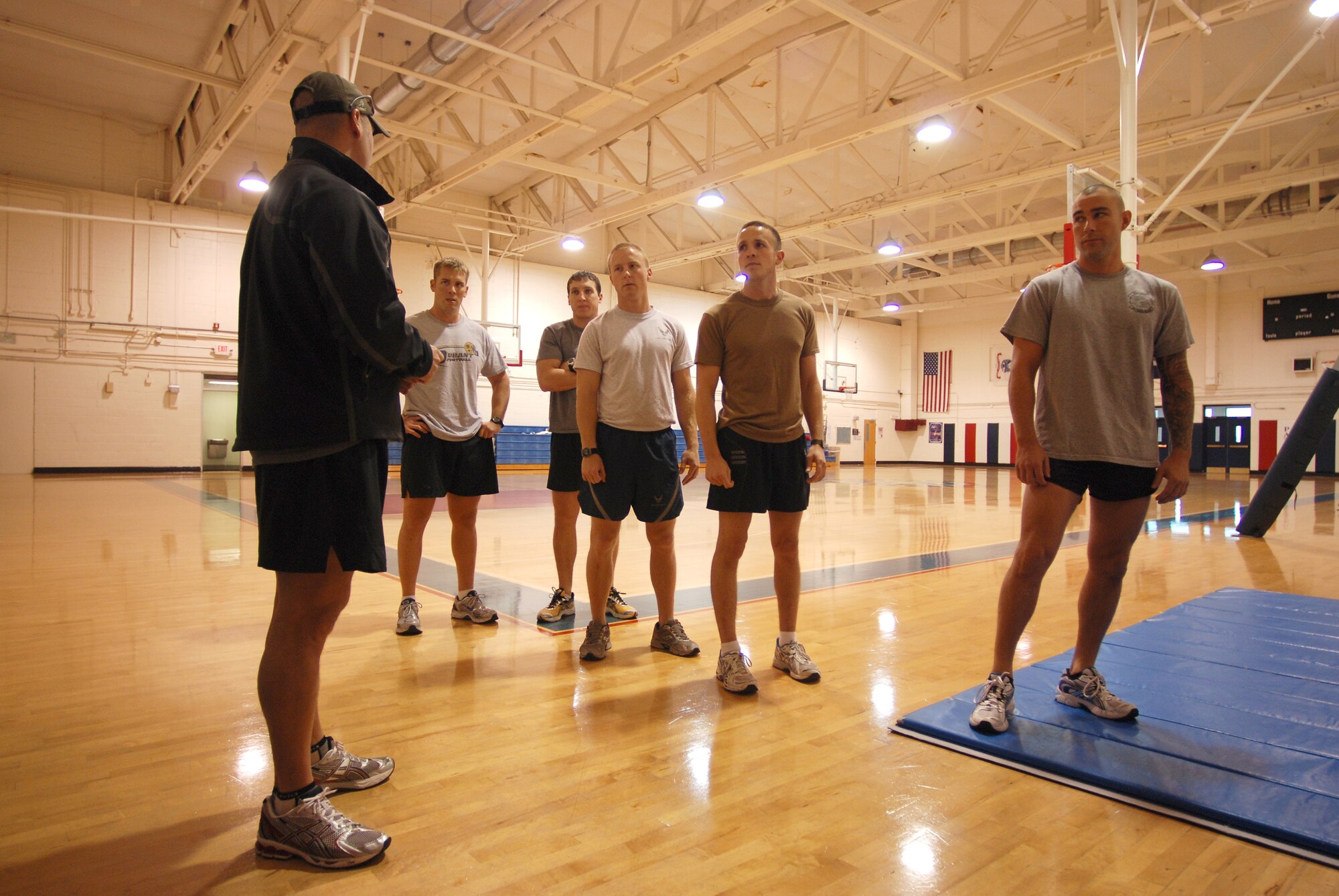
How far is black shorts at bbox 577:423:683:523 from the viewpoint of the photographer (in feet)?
9.41

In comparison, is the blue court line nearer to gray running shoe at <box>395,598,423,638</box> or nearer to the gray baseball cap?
gray running shoe at <box>395,598,423,638</box>

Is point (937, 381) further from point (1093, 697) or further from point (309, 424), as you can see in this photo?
point (309, 424)

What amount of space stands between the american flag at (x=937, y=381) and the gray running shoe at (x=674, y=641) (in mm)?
24765

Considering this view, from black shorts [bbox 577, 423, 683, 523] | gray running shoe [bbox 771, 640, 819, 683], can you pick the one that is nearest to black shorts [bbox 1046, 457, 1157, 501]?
gray running shoe [bbox 771, 640, 819, 683]

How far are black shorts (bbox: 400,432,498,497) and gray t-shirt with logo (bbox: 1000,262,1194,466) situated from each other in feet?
7.12

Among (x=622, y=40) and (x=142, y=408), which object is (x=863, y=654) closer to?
(x=622, y=40)

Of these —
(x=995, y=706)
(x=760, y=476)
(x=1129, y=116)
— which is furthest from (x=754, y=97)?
(x=995, y=706)

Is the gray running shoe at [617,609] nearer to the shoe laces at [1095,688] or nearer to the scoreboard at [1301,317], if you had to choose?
the shoe laces at [1095,688]

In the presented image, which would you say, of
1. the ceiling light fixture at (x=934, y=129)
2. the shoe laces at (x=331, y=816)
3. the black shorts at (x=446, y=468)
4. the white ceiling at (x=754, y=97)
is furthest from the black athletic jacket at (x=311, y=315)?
the ceiling light fixture at (x=934, y=129)

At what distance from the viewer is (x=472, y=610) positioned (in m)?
3.37

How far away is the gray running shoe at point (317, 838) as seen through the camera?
146cm

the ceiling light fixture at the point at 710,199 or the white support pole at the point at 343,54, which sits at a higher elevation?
the white support pole at the point at 343,54

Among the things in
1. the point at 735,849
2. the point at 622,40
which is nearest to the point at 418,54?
the point at 622,40

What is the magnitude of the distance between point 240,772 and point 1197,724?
8.55ft
